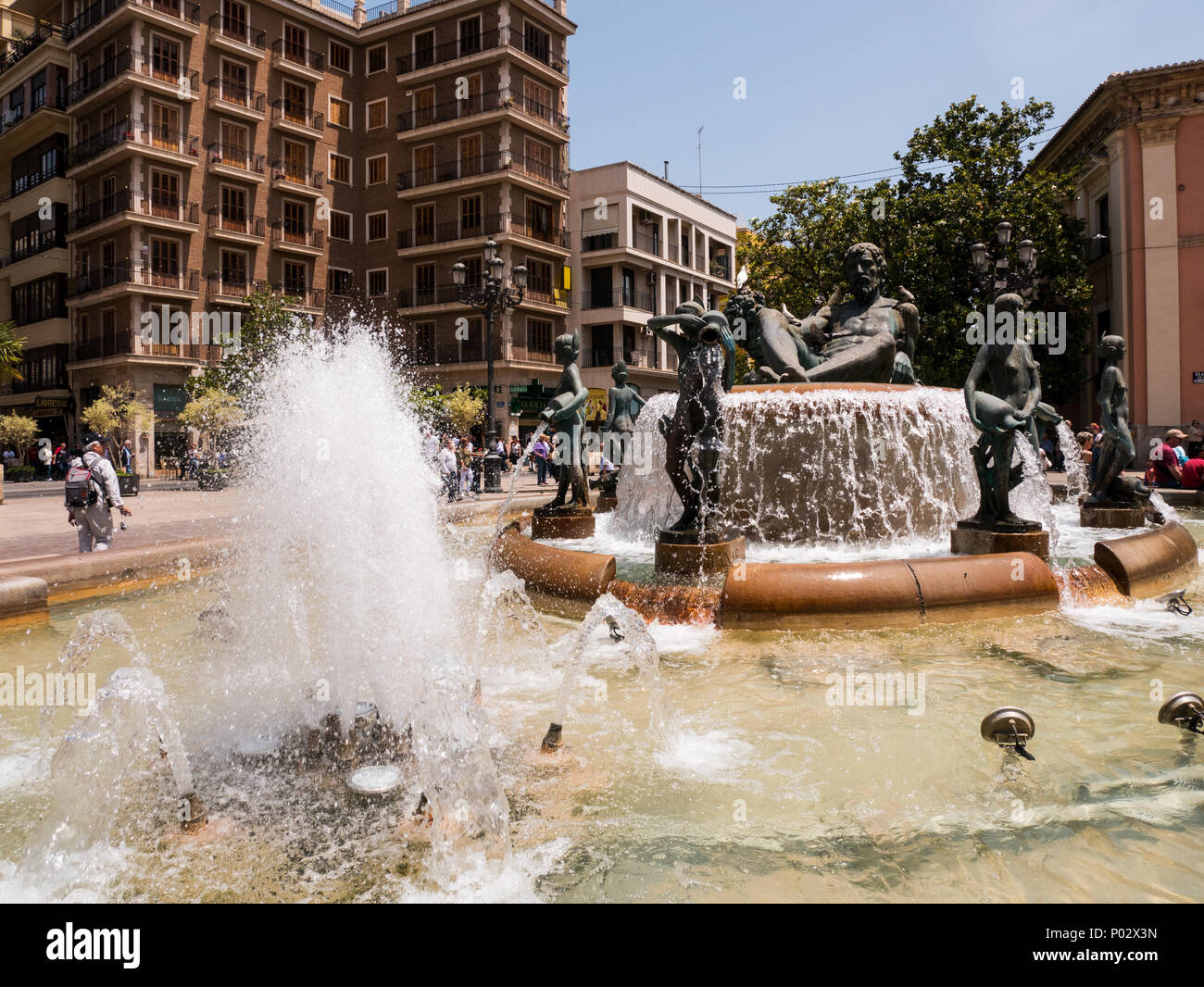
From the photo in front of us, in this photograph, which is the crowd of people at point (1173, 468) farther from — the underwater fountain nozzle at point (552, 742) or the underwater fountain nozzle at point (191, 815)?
the underwater fountain nozzle at point (191, 815)

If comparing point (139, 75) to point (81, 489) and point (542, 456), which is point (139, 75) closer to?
point (542, 456)

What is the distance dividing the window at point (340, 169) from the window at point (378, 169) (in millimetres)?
1072

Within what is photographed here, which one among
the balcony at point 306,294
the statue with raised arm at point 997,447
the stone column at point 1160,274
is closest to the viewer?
the statue with raised arm at point 997,447

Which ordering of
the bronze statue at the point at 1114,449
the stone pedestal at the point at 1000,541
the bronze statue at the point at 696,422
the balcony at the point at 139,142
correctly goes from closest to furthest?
the bronze statue at the point at 696,422, the stone pedestal at the point at 1000,541, the bronze statue at the point at 1114,449, the balcony at the point at 139,142

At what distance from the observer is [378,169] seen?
4203 centimetres

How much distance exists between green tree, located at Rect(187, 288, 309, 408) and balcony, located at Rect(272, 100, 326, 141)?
38.5 ft

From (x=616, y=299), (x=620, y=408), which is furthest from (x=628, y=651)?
(x=616, y=299)

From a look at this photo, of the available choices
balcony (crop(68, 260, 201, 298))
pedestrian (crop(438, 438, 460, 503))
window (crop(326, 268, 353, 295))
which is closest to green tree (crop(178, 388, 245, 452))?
pedestrian (crop(438, 438, 460, 503))

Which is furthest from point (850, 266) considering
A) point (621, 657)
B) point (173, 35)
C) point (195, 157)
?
point (173, 35)

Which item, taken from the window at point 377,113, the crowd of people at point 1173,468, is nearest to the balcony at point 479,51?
the window at point 377,113

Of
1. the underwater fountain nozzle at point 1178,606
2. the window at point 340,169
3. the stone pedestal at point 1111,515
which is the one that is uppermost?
the window at point 340,169

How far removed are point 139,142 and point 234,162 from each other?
4257 millimetres

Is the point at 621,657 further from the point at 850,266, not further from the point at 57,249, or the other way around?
the point at 57,249

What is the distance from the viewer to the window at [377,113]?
137 ft
